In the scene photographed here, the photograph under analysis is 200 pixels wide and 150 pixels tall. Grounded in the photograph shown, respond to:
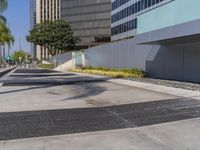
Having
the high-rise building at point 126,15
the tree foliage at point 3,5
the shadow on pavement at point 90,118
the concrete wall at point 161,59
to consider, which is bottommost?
the shadow on pavement at point 90,118

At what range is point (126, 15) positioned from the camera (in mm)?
72750

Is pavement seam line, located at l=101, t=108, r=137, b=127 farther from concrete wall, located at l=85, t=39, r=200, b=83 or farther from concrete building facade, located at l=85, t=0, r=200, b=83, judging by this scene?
concrete wall, located at l=85, t=39, r=200, b=83

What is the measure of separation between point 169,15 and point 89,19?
105 metres

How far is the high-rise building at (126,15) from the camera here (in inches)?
2562

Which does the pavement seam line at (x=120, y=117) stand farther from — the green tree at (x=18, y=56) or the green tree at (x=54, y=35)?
the green tree at (x=18, y=56)

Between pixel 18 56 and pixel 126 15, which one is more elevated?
pixel 126 15

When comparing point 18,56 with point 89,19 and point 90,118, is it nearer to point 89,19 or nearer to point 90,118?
point 89,19

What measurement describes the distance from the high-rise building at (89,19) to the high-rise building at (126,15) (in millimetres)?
37566

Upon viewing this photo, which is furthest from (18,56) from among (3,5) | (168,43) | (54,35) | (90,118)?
(90,118)

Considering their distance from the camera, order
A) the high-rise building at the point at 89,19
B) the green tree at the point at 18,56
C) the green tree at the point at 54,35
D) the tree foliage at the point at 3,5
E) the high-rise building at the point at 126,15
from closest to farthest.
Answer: the tree foliage at the point at 3,5 < the high-rise building at the point at 126,15 < the green tree at the point at 54,35 < the high-rise building at the point at 89,19 < the green tree at the point at 18,56

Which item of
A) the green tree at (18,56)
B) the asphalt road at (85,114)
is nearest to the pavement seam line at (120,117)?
the asphalt road at (85,114)

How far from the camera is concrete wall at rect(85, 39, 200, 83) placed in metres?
22.8

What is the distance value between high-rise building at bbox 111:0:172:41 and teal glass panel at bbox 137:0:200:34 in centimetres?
3561

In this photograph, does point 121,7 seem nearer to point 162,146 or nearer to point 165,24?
point 165,24
